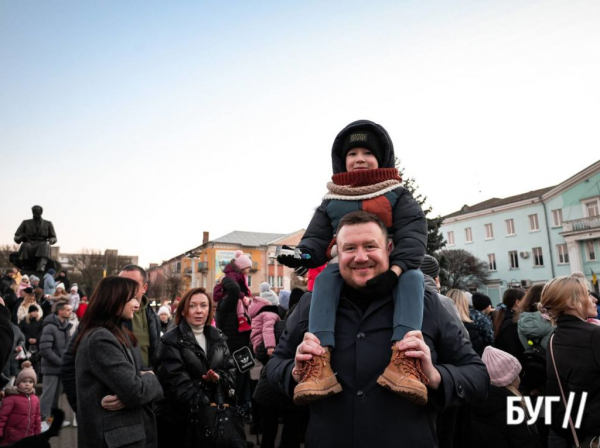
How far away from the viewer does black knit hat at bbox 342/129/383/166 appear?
3.16m

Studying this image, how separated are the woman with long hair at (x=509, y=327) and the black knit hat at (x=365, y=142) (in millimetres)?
3982

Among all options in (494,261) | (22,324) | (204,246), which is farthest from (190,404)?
(204,246)

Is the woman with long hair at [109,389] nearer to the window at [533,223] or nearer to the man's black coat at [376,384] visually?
the man's black coat at [376,384]

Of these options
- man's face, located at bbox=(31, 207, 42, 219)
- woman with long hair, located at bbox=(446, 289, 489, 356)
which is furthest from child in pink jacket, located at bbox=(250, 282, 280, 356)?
man's face, located at bbox=(31, 207, 42, 219)

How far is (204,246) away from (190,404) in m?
72.4

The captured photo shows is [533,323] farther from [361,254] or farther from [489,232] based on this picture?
[489,232]

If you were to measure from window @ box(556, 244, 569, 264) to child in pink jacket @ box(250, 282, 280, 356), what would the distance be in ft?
164

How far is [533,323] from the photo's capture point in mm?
5496

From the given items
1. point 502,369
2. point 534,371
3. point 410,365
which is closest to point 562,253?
point 534,371

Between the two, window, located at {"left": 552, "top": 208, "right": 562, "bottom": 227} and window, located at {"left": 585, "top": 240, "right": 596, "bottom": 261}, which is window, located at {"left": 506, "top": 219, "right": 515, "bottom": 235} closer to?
window, located at {"left": 552, "top": 208, "right": 562, "bottom": 227}

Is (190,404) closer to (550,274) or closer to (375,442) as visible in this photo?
(375,442)

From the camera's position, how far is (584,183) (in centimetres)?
4678

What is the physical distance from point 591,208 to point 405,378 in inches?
2107

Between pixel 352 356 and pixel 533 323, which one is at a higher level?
pixel 352 356
